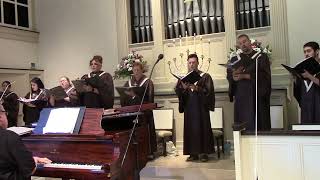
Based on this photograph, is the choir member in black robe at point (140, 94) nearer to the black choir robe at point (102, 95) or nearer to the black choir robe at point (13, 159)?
the black choir robe at point (102, 95)

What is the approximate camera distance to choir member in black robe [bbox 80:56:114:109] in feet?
19.6

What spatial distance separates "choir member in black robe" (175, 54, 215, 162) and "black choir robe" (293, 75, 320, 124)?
133 cm

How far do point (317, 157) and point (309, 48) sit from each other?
213 cm

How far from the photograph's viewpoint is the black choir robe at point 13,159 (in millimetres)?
2840

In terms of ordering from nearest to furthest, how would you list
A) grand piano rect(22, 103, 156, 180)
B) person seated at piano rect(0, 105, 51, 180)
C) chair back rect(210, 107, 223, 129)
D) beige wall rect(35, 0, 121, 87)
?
person seated at piano rect(0, 105, 51, 180) < grand piano rect(22, 103, 156, 180) < chair back rect(210, 107, 223, 129) < beige wall rect(35, 0, 121, 87)

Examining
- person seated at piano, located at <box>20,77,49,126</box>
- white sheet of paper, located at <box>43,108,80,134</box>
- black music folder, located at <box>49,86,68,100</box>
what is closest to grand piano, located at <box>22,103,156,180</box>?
white sheet of paper, located at <box>43,108,80,134</box>

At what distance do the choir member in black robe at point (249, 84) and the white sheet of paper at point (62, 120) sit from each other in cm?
262

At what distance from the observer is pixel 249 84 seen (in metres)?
5.64

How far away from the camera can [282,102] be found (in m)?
6.52

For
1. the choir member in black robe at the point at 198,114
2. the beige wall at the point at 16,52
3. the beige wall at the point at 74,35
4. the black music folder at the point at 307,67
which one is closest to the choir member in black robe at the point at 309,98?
the black music folder at the point at 307,67

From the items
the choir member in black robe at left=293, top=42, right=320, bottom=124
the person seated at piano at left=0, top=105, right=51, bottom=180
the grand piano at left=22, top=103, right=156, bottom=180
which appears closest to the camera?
the person seated at piano at left=0, top=105, right=51, bottom=180

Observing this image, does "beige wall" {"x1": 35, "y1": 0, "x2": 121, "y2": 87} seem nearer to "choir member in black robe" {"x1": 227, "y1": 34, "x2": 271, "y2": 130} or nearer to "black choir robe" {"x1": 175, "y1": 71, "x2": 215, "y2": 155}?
"black choir robe" {"x1": 175, "y1": 71, "x2": 215, "y2": 155}

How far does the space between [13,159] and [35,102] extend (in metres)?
3.80

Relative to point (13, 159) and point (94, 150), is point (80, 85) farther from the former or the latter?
point (13, 159)
